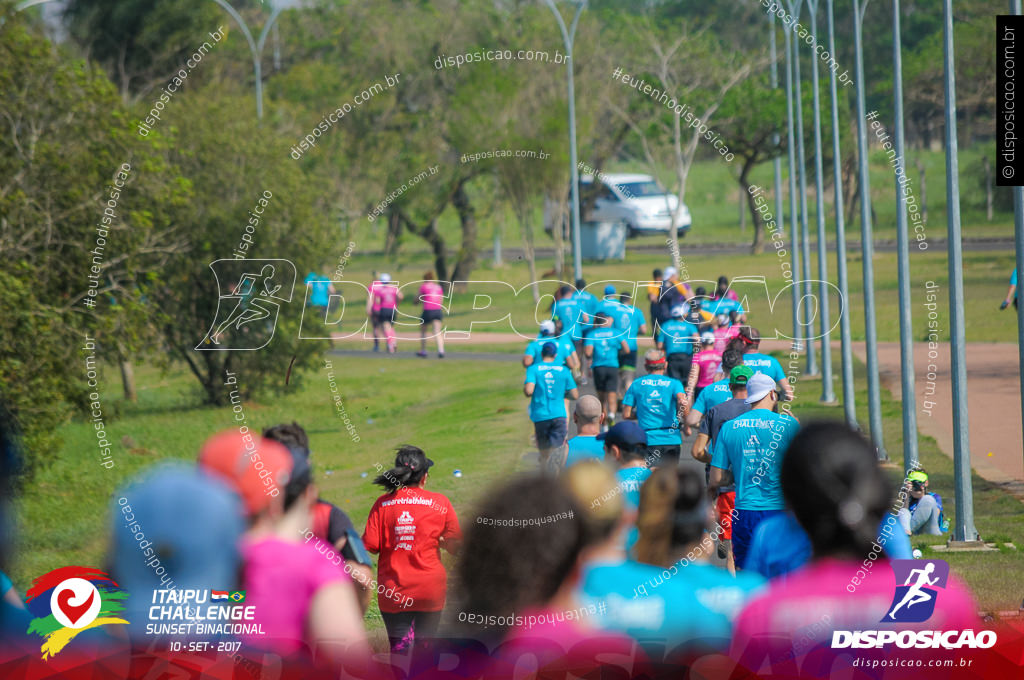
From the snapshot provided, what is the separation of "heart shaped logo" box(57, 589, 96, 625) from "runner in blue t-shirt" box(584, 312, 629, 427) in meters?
11.3

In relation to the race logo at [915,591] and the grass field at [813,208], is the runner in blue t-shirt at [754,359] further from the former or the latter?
the grass field at [813,208]

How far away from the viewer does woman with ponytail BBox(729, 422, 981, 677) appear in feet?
10.4

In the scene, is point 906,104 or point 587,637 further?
point 906,104

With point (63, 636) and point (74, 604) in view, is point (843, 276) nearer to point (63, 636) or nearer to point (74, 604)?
point (74, 604)

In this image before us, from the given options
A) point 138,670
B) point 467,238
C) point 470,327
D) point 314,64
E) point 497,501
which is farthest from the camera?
point 314,64

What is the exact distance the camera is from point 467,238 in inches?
1449

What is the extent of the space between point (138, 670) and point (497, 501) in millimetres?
1101

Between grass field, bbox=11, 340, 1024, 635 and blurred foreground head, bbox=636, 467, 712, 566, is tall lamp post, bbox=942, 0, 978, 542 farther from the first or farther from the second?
blurred foreground head, bbox=636, 467, 712, 566

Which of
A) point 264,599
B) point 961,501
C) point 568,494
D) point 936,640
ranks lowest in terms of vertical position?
point 961,501

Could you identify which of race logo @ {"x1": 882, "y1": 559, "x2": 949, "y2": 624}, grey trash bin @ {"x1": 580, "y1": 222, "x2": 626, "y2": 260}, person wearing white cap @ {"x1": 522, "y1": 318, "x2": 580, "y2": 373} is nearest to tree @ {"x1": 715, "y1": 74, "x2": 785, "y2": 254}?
grey trash bin @ {"x1": 580, "y1": 222, "x2": 626, "y2": 260}

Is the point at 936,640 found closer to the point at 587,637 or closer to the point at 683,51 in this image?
the point at 587,637

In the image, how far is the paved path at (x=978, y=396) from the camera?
566 inches

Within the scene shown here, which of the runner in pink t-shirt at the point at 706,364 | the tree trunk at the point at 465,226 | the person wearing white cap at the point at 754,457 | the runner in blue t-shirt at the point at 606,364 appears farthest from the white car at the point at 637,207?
the person wearing white cap at the point at 754,457

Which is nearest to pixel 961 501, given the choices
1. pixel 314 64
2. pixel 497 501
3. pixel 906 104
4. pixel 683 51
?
pixel 497 501
